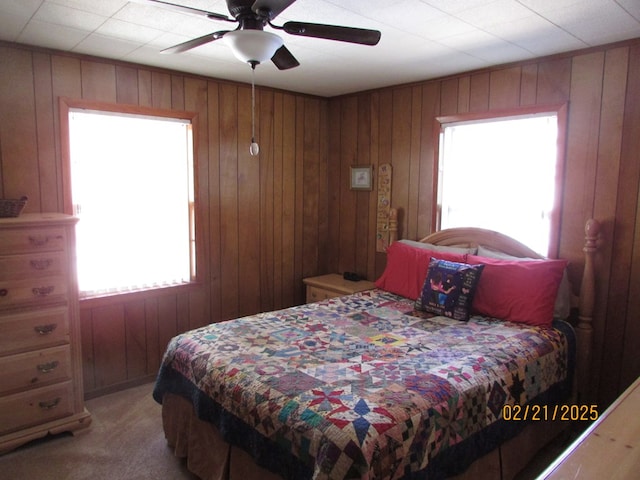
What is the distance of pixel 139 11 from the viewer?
2201mm

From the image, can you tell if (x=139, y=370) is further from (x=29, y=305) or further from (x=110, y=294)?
(x=29, y=305)

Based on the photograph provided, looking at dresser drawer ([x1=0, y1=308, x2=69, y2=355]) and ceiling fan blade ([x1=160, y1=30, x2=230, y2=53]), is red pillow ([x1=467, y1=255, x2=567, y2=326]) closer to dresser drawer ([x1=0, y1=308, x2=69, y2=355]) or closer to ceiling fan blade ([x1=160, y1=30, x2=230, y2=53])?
ceiling fan blade ([x1=160, y1=30, x2=230, y2=53])

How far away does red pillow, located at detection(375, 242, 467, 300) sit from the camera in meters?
3.16

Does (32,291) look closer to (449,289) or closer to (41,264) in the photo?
(41,264)

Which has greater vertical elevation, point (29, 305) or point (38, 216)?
point (38, 216)

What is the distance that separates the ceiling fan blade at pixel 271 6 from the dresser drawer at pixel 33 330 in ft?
6.80

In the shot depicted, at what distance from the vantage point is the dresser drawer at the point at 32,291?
2459 mm

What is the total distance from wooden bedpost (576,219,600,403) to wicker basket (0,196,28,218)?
3346mm

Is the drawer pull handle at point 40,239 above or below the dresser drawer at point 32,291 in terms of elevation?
above

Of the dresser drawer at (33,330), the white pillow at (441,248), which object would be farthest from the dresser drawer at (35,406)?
the white pillow at (441,248)

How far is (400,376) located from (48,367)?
6.75ft

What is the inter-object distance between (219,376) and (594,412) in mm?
2362

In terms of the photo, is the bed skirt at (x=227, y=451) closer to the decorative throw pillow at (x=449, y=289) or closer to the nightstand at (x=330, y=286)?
the decorative throw pillow at (x=449, y=289)

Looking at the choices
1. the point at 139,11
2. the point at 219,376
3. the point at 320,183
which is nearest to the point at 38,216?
the point at 139,11
